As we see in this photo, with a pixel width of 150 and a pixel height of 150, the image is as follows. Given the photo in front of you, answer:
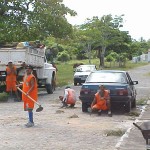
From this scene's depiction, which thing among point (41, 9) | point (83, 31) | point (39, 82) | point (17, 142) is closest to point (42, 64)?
point (39, 82)

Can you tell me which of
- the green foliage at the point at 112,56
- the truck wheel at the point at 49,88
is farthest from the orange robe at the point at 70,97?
the green foliage at the point at 112,56

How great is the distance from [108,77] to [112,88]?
0.99 metres

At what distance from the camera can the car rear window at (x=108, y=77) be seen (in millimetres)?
15086

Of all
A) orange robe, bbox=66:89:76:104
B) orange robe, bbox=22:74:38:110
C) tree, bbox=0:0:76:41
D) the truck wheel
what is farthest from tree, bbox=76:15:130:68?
orange robe, bbox=22:74:38:110

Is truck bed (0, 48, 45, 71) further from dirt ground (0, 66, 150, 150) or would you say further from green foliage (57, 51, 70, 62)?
green foliage (57, 51, 70, 62)

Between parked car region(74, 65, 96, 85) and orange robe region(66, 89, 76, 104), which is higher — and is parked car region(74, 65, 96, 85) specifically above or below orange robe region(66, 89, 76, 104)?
above

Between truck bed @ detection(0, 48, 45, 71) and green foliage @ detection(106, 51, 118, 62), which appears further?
green foliage @ detection(106, 51, 118, 62)

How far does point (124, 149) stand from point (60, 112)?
6323 mm

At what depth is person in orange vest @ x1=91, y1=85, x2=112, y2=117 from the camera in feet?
45.8

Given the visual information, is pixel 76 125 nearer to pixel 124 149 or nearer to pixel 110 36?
pixel 124 149

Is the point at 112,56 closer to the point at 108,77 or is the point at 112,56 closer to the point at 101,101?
the point at 108,77

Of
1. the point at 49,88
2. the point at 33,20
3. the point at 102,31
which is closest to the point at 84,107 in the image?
the point at 49,88

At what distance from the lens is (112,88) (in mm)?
14406

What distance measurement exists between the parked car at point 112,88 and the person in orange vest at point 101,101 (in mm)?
349
